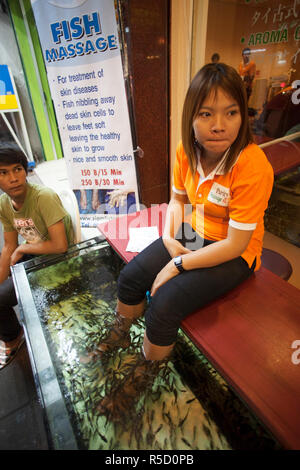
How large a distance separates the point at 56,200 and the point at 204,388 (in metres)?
1.25

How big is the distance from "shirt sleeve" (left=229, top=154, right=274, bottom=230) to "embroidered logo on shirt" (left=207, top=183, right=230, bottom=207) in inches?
1.9

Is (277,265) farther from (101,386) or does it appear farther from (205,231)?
(101,386)

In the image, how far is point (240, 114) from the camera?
914 millimetres

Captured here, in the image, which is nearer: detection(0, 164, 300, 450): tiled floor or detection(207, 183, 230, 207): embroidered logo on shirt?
detection(207, 183, 230, 207): embroidered logo on shirt

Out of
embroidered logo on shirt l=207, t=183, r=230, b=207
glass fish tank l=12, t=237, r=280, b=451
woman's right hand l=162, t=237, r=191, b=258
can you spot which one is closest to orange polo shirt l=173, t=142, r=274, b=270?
embroidered logo on shirt l=207, t=183, r=230, b=207

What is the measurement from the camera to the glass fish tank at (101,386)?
915 millimetres

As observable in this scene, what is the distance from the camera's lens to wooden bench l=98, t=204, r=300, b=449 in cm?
77

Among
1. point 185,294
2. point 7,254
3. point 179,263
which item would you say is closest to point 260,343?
point 185,294

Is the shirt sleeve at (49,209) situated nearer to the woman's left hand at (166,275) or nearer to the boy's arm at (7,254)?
the boy's arm at (7,254)

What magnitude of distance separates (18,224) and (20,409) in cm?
104

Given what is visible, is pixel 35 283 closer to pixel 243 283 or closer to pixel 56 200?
pixel 56 200

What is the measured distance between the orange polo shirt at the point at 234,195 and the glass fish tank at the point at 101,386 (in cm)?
61

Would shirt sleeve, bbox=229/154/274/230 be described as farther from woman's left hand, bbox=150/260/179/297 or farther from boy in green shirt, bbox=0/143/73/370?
boy in green shirt, bbox=0/143/73/370

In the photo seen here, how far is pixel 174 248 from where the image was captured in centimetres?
120
